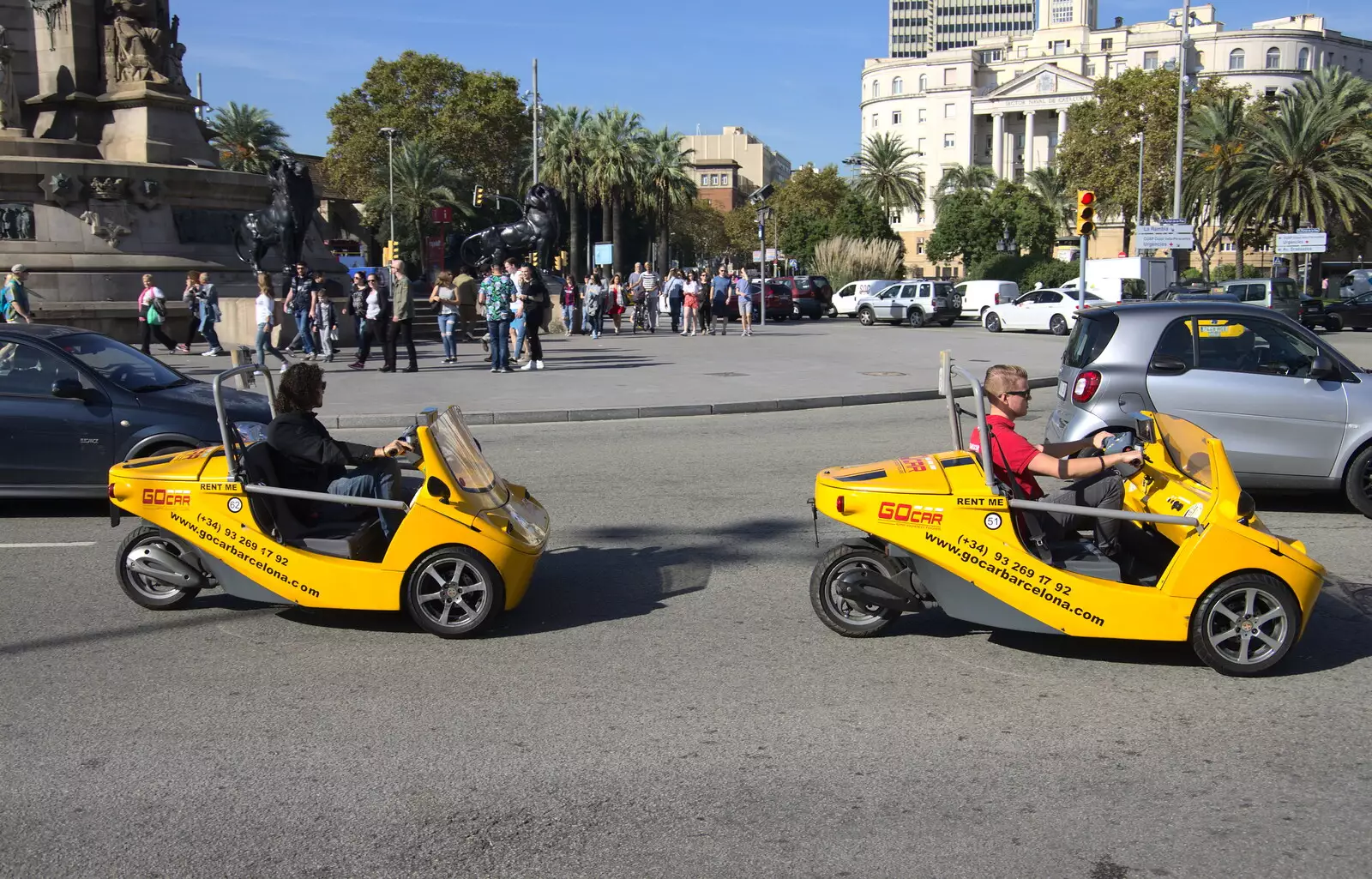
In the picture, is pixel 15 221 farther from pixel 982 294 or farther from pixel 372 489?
pixel 982 294

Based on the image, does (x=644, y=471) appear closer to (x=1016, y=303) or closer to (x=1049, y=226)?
(x=1016, y=303)

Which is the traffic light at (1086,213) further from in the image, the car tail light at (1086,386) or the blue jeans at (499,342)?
the car tail light at (1086,386)

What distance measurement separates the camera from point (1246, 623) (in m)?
5.08

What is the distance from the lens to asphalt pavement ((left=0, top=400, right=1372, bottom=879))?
3650 mm

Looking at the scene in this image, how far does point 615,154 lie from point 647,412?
52523 millimetres

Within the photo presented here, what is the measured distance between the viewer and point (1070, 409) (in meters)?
8.99

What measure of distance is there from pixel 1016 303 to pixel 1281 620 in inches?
1317

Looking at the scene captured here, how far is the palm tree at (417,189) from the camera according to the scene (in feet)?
217

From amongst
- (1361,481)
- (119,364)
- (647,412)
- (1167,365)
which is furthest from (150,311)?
(1361,481)

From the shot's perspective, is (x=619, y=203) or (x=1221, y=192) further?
(x=619, y=203)

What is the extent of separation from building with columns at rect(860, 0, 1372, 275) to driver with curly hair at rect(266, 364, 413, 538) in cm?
11114

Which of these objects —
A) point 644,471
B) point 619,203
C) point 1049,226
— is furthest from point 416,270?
point 644,471

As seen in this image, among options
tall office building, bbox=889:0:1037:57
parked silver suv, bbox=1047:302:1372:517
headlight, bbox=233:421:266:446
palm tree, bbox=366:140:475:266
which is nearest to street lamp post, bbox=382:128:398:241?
palm tree, bbox=366:140:475:266

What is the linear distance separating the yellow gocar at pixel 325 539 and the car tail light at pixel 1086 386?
464 centimetres
